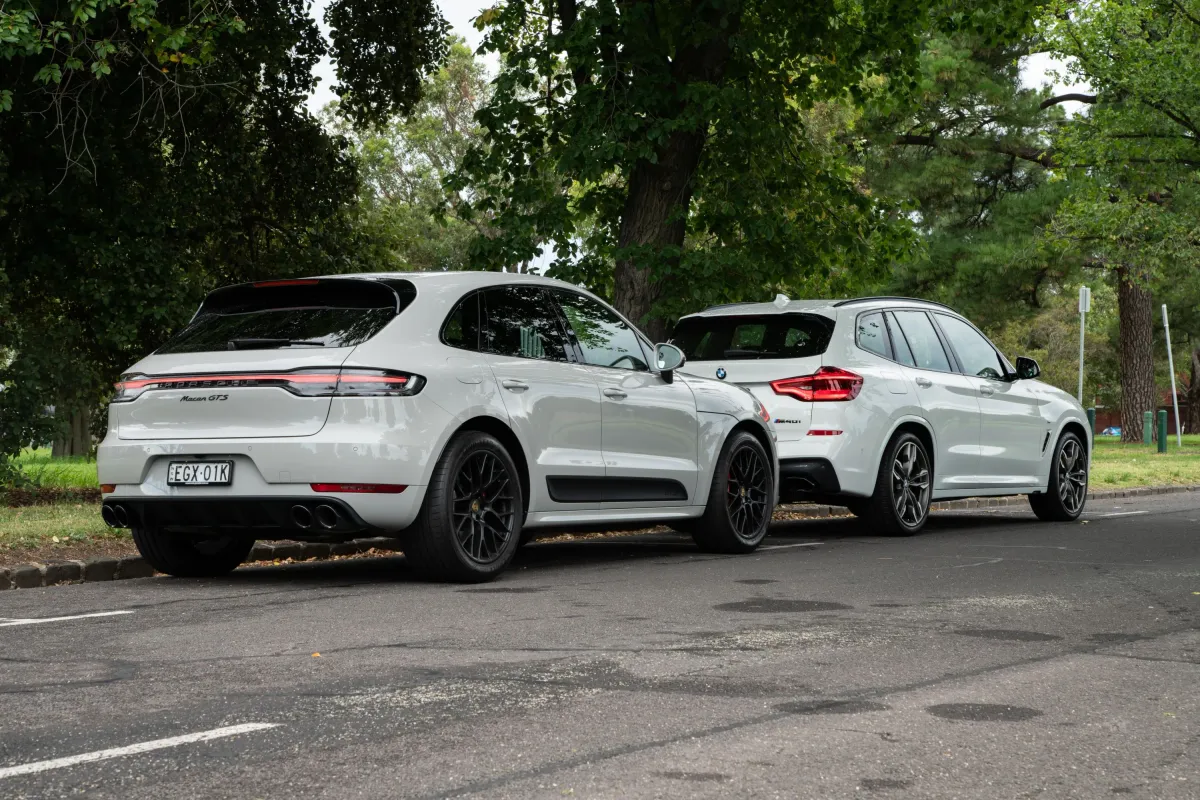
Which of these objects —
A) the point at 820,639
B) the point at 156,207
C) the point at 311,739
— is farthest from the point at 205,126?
the point at 311,739

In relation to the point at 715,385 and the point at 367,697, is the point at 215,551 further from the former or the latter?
the point at 367,697

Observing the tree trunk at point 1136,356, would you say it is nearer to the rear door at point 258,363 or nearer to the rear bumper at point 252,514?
the rear door at point 258,363

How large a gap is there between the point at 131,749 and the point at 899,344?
8.94m

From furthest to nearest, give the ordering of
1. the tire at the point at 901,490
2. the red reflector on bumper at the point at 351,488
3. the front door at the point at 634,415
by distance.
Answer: the tire at the point at 901,490
the front door at the point at 634,415
the red reflector on bumper at the point at 351,488

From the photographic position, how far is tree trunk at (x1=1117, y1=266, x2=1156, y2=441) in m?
36.6

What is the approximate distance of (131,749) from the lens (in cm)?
451

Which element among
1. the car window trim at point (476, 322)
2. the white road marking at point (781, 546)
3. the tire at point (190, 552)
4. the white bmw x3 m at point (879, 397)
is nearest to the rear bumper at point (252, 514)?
the tire at point (190, 552)

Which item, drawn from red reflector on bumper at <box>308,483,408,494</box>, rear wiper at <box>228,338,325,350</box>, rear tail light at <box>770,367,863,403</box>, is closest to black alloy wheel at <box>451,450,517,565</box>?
red reflector on bumper at <box>308,483,408,494</box>

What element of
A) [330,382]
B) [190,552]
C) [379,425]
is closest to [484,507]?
[379,425]

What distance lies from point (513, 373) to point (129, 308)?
8657 mm

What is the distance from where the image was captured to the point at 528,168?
17453 mm

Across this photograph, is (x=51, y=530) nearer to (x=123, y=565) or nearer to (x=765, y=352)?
(x=123, y=565)

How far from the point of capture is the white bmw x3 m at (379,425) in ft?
26.5

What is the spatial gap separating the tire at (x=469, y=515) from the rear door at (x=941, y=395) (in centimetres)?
467
